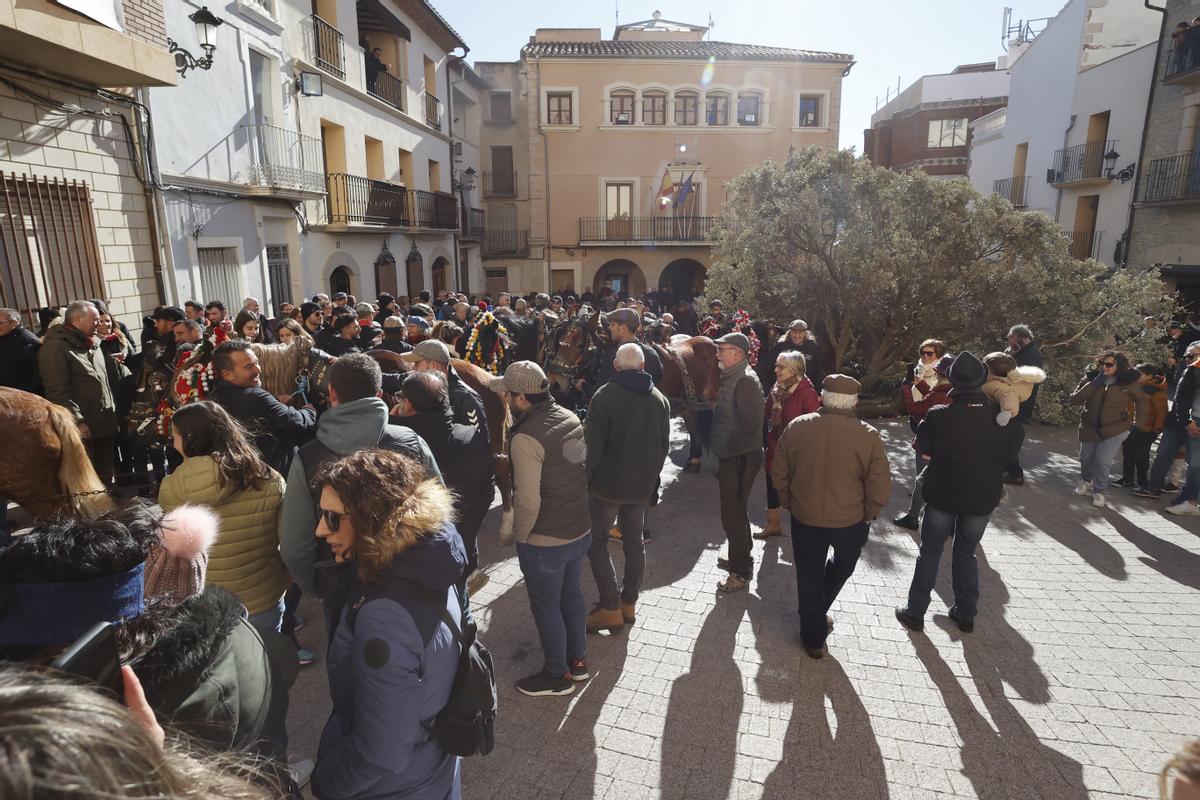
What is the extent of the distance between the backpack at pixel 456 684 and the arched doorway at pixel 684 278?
25616mm

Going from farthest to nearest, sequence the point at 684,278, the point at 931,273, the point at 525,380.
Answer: the point at 684,278 → the point at 931,273 → the point at 525,380

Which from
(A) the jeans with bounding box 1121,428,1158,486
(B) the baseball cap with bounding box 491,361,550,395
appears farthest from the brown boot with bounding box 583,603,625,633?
(A) the jeans with bounding box 1121,428,1158,486

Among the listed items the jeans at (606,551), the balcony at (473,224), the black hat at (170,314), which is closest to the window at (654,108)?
the balcony at (473,224)

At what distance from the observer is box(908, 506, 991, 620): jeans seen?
425 cm

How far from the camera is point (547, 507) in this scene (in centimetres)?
351

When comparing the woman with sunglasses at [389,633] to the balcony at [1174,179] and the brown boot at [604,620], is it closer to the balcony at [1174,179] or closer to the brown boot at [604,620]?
the brown boot at [604,620]

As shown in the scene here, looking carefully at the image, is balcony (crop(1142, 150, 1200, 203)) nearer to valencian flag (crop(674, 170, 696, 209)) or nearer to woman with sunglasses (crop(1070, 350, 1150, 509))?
woman with sunglasses (crop(1070, 350, 1150, 509))

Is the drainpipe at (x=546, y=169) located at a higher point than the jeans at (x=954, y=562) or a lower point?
higher

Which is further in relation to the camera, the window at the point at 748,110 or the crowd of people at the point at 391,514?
the window at the point at 748,110

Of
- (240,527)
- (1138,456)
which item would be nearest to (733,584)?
(240,527)

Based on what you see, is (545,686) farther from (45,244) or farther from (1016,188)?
(1016,188)

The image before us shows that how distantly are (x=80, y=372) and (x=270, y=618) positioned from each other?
3975 mm

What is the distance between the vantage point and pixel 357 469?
205cm

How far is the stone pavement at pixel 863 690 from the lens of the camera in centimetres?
311
